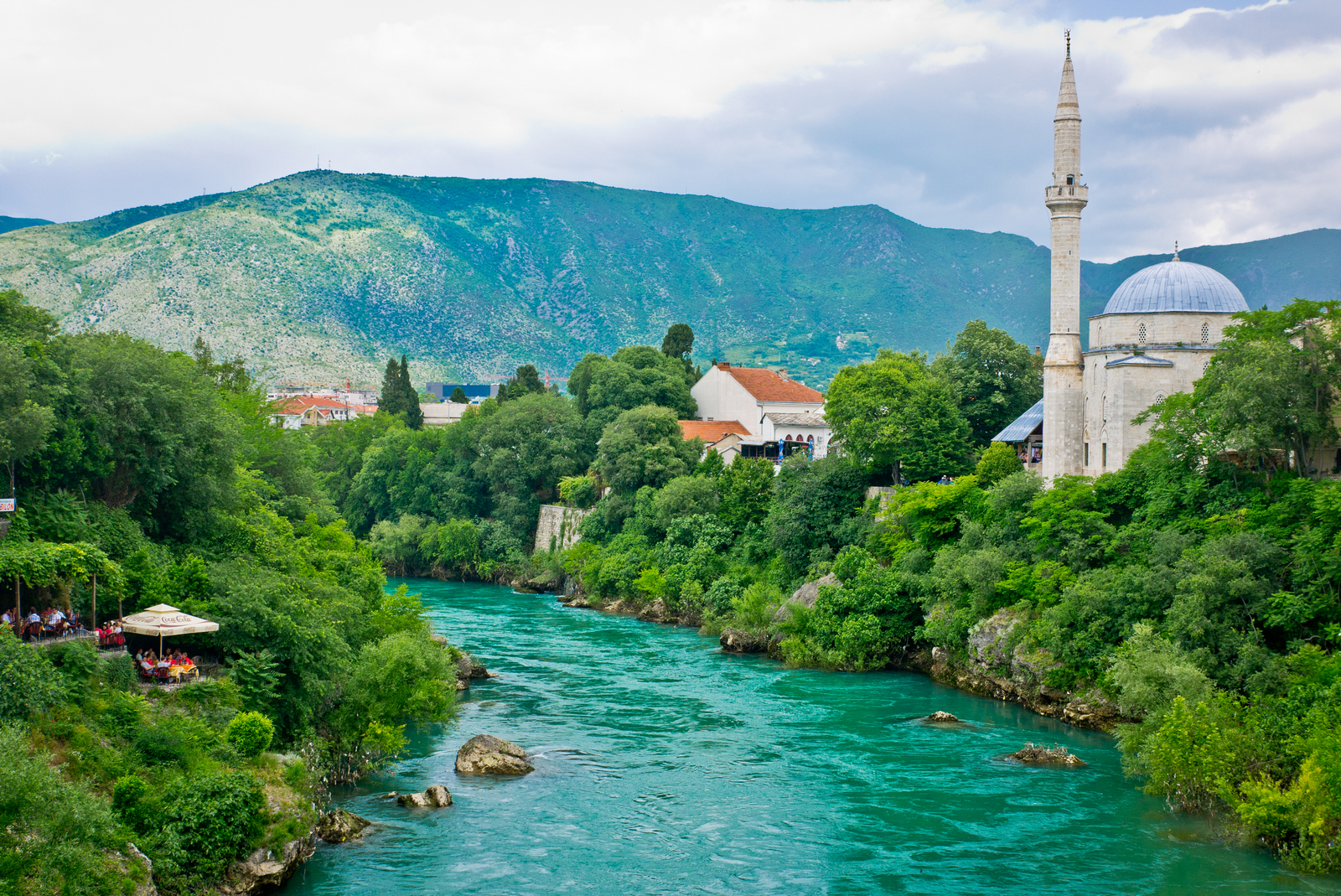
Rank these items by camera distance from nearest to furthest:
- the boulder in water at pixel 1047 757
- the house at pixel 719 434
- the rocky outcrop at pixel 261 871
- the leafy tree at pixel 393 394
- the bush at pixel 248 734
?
the rocky outcrop at pixel 261 871 → the bush at pixel 248 734 → the boulder in water at pixel 1047 757 → the house at pixel 719 434 → the leafy tree at pixel 393 394

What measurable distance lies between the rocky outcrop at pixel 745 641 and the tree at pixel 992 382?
1624 cm

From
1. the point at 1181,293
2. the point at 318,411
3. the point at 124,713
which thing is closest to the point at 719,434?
the point at 1181,293

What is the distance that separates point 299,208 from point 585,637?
12766 centimetres

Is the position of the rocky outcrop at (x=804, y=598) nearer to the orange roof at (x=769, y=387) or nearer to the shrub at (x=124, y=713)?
the shrub at (x=124, y=713)

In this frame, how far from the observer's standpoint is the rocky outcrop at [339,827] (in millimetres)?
23312

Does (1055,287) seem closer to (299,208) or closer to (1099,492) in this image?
(1099,492)

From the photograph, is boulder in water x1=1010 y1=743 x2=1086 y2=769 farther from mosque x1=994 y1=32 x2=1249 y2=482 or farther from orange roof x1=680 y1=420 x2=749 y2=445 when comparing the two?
orange roof x1=680 y1=420 x2=749 y2=445

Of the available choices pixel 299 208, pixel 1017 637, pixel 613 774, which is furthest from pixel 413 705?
pixel 299 208

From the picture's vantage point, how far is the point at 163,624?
82.5 feet

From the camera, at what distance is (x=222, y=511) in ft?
115

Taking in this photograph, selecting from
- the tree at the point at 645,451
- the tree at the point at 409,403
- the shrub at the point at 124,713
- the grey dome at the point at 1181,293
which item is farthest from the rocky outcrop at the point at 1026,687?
the tree at the point at 409,403

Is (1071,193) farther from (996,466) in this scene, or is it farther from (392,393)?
(392,393)

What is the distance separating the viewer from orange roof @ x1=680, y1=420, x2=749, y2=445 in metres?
75.4

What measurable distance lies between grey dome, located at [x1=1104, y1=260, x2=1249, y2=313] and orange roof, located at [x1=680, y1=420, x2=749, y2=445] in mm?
35238
